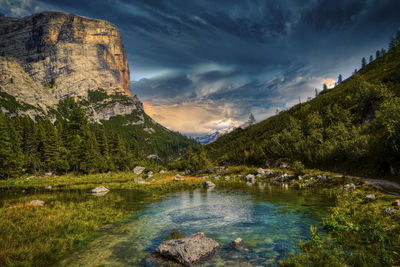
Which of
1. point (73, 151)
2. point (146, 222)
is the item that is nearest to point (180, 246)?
point (146, 222)

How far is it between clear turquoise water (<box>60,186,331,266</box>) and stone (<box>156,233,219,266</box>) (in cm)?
46

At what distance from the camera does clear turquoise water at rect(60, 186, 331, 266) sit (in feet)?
39.8

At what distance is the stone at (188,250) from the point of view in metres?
11.5

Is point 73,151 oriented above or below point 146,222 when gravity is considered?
above

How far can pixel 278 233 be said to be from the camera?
15.9 metres

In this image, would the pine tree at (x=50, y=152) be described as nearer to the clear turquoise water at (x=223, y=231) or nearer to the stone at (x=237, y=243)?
the clear turquoise water at (x=223, y=231)

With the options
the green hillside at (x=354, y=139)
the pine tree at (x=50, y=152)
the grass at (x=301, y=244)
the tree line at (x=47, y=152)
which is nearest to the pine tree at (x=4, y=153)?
the tree line at (x=47, y=152)

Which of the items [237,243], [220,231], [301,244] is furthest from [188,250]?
[301,244]

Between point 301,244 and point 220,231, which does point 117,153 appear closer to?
point 220,231

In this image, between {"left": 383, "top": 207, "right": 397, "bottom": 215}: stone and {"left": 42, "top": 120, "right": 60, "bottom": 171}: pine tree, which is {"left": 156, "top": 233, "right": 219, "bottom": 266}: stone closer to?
{"left": 383, "top": 207, "right": 397, "bottom": 215}: stone

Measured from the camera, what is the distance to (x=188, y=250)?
1193 cm

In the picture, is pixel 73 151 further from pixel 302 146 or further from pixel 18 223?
pixel 302 146

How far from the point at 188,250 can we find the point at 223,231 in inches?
236

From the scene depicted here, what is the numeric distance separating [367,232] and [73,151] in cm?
9427
